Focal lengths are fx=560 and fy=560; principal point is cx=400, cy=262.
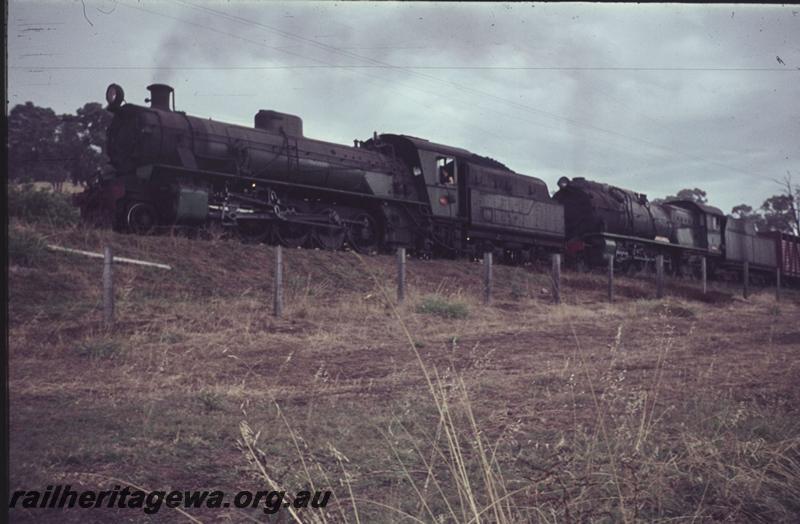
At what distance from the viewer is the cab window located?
59.8 ft

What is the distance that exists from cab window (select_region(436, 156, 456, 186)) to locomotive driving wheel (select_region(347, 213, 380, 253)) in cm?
288

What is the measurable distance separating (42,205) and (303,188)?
6.66 metres

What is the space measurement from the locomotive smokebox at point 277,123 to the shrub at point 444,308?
774 cm

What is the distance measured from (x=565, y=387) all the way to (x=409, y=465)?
210cm

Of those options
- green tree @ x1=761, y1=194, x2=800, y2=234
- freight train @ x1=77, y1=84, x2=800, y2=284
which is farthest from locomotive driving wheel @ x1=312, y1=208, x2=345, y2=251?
green tree @ x1=761, y1=194, x2=800, y2=234

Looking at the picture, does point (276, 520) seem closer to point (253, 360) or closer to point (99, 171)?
point (253, 360)

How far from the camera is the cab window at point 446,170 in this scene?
18219 millimetres

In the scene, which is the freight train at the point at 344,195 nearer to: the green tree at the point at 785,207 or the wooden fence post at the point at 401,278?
the wooden fence post at the point at 401,278

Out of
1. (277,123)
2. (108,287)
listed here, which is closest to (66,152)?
(277,123)

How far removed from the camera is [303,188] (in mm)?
15289

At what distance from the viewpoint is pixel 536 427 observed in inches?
135

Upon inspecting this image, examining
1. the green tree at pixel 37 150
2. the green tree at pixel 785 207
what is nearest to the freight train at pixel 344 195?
the green tree at pixel 37 150

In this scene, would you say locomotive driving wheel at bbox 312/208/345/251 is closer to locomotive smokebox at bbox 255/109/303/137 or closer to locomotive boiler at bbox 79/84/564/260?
locomotive boiler at bbox 79/84/564/260

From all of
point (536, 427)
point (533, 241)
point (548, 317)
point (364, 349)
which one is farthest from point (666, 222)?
point (536, 427)
